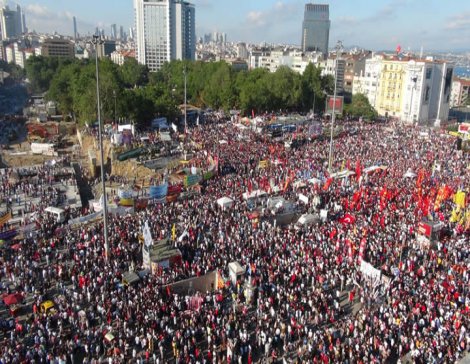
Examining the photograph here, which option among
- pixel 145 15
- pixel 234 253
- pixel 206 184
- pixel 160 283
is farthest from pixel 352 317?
pixel 145 15

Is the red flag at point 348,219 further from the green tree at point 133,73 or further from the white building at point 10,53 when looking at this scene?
the white building at point 10,53

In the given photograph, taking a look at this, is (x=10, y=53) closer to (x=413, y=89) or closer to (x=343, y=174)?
(x=413, y=89)

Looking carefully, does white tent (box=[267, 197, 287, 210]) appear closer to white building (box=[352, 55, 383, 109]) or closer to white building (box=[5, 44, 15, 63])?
white building (box=[352, 55, 383, 109])

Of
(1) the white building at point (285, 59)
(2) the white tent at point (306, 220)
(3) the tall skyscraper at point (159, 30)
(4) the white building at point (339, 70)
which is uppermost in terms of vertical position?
(3) the tall skyscraper at point (159, 30)

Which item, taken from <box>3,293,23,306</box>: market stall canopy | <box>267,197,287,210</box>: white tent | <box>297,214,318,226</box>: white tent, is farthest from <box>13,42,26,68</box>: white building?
<box>3,293,23,306</box>: market stall canopy

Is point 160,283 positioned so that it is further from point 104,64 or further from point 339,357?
point 104,64

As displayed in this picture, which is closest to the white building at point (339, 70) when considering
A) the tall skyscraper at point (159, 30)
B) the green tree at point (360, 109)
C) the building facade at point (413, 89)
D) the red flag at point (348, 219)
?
the building facade at point (413, 89)
